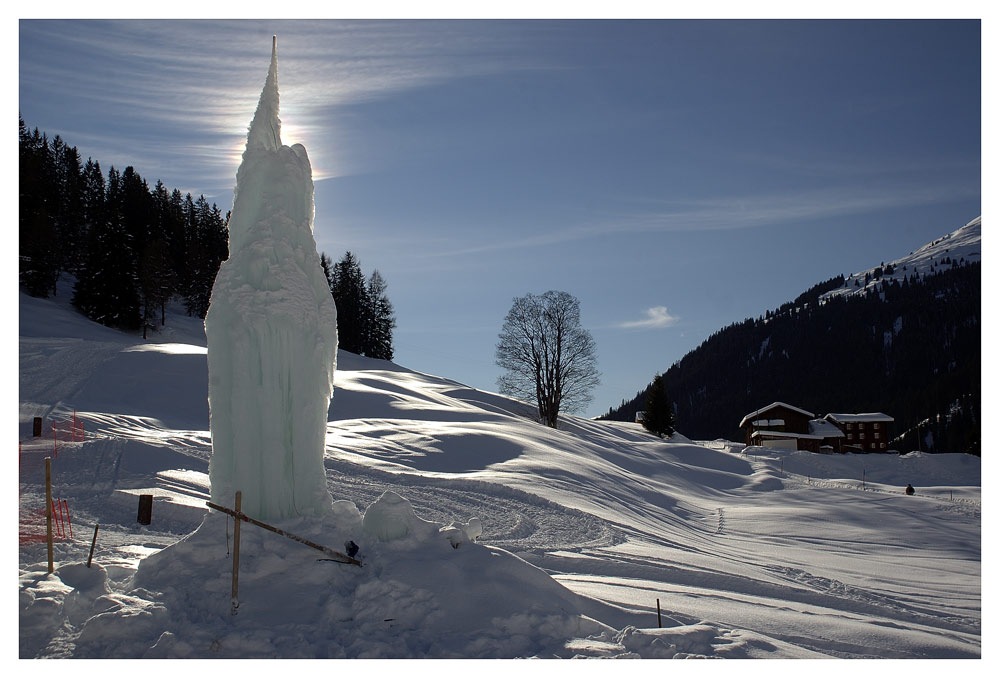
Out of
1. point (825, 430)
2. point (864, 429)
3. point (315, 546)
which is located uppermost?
point (315, 546)

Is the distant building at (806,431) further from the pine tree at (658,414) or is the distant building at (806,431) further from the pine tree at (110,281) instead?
the pine tree at (110,281)

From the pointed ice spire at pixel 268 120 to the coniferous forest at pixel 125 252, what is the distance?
34.1 m

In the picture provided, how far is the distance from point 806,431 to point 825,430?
6.23 feet

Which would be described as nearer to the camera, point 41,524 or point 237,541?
point 237,541

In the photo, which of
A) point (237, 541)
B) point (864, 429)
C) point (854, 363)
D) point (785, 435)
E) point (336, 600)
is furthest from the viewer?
point (854, 363)

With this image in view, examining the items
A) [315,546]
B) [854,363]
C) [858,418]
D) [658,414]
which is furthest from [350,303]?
[854,363]

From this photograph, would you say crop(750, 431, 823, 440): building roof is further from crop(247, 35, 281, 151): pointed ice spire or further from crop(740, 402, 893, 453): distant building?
crop(247, 35, 281, 151): pointed ice spire

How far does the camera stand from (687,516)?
2048 cm

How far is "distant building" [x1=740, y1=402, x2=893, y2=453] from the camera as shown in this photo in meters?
49.9

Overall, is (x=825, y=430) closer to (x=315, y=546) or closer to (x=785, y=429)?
(x=785, y=429)

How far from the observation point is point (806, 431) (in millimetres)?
50594

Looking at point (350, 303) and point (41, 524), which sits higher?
point (350, 303)

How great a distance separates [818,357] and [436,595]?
497 ft

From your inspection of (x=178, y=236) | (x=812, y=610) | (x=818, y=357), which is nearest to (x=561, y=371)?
(x=812, y=610)
